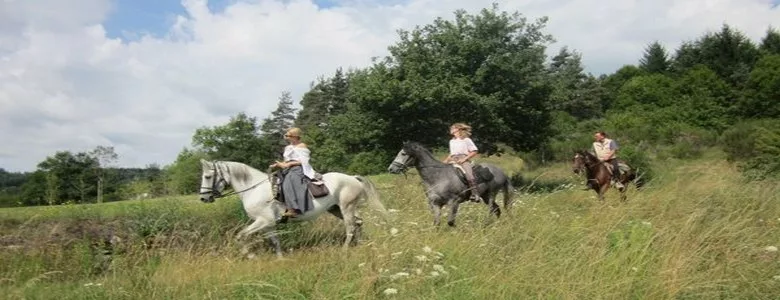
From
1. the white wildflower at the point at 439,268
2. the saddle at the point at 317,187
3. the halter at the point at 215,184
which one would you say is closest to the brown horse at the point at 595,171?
→ the saddle at the point at 317,187

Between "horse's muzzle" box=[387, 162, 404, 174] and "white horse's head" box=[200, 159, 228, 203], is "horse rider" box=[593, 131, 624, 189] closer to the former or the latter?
"horse's muzzle" box=[387, 162, 404, 174]

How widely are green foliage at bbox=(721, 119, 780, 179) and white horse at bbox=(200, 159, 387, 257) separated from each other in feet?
30.9

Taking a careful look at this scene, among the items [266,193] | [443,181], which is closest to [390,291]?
[266,193]

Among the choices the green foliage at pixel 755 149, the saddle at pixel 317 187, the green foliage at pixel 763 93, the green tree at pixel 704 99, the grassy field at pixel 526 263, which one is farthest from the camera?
the green tree at pixel 704 99

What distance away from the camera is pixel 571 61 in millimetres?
83562

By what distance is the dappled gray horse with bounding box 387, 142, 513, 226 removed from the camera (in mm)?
11470

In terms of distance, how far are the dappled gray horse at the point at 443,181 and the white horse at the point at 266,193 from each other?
976mm

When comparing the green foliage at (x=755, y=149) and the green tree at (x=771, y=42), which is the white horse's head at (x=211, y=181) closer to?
the green foliage at (x=755, y=149)

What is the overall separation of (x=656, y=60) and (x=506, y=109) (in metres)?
48.6

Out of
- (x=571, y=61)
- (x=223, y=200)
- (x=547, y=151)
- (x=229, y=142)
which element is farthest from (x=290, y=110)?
(x=223, y=200)

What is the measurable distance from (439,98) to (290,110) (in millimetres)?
63591

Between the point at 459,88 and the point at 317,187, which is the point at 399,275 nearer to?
the point at 317,187

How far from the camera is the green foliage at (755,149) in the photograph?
730 inches

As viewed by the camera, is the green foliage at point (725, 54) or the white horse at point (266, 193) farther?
the green foliage at point (725, 54)
